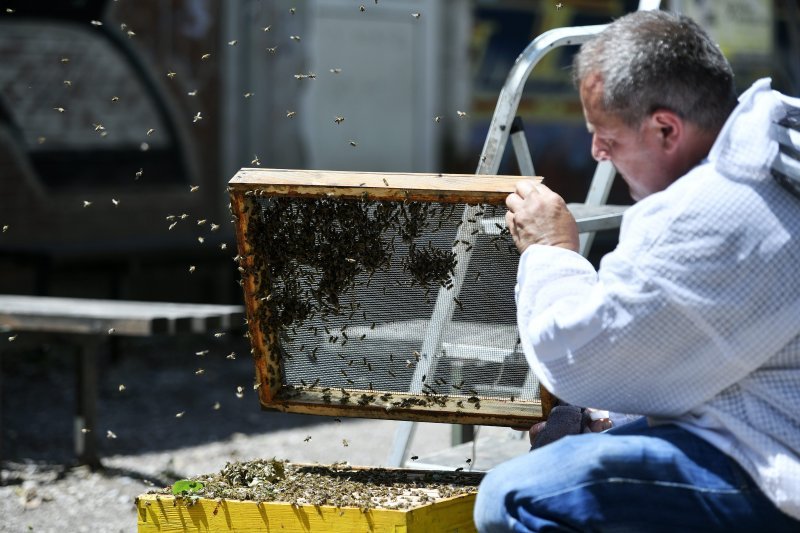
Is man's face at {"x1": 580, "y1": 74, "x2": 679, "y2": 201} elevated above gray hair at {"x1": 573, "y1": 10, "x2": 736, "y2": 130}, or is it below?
below

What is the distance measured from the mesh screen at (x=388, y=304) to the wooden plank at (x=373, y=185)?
0.29 feet

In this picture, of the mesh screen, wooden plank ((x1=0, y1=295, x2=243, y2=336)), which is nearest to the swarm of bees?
the mesh screen

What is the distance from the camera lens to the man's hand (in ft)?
9.04

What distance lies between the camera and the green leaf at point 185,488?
322cm

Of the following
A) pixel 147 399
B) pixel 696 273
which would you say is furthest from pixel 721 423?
pixel 147 399

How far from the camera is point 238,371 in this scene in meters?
8.71

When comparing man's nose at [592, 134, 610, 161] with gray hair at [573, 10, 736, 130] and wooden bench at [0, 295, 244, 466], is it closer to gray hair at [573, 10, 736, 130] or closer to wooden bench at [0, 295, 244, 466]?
gray hair at [573, 10, 736, 130]

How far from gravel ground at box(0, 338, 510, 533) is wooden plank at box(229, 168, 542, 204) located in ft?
5.13

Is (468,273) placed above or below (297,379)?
above

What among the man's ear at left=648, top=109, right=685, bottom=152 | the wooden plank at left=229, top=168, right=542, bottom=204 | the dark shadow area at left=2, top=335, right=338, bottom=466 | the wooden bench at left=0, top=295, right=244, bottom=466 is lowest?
the dark shadow area at left=2, top=335, right=338, bottom=466

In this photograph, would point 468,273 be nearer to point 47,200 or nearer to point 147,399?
point 147,399

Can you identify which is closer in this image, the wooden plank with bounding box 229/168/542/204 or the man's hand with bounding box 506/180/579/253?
the man's hand with bounding box 506/180/579/253

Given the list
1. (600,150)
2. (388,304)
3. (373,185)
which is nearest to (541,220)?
(600,150)

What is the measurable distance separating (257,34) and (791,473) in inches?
376
